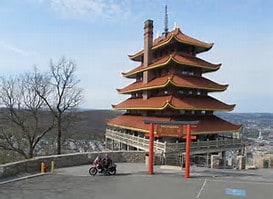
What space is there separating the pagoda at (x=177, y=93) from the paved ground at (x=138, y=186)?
29.6ft

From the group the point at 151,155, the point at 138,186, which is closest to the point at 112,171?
the point at 151,155

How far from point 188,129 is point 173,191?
5070 mm

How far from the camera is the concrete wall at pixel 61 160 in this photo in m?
18.0

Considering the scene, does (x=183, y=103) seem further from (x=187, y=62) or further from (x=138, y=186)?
(x=138, y=186)

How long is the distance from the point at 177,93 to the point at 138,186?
17.5 m

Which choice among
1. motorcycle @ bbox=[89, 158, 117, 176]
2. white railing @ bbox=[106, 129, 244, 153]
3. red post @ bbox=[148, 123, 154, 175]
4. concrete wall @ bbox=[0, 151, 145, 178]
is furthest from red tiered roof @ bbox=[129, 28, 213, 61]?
motorcycle @ bbox=[89, 158, 117, 176]

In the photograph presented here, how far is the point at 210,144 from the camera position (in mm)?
29891

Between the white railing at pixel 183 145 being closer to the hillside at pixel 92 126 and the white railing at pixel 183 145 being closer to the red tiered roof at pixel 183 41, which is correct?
the red tiered roof at pixel 183 41

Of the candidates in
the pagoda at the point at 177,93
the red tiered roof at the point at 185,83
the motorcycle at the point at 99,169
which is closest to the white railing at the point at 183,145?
the pagoda at the point at 177,93

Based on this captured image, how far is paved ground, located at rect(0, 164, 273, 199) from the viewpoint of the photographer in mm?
15031

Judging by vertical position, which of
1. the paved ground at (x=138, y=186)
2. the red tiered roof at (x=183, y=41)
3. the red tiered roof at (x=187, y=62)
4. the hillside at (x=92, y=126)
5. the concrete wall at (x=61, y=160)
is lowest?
the paved ground at (x=138, y=186)

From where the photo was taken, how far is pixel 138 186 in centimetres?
1675

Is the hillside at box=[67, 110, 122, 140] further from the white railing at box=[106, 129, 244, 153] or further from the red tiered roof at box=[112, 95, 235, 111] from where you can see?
the white railing at box=[106, 129, 244, 153]

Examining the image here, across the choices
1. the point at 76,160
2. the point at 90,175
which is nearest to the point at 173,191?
the point at 90,175
